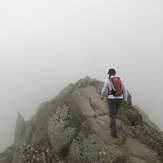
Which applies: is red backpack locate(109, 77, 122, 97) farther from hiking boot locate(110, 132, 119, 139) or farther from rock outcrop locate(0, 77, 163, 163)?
rock outcrop locate(0, 77, 163, 163)

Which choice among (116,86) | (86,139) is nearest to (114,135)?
(86,139)

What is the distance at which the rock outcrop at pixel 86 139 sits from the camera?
1802cm

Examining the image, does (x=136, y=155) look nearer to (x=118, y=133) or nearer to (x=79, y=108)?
(x=118, y=133)

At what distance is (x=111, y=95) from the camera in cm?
1714

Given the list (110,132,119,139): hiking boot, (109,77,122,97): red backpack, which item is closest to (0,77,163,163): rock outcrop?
(110,132,119,139): hiking boot

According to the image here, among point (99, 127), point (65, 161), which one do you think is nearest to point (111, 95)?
point (99, 127)

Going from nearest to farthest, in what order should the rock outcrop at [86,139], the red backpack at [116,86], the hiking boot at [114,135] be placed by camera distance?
1. the red backpack at [116,86]
2. the rock outcrop at [86,139]
3. the hiking boot at [114,135]

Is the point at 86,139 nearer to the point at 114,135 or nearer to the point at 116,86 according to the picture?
the point at 114,135

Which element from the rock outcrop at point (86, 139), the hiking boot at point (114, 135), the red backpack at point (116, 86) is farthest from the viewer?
the hiking boot at point (114, 135)

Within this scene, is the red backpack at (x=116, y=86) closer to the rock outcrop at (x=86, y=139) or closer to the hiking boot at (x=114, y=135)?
the hiking boot at (x=114, y=135)

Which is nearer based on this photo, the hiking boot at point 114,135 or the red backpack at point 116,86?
the red backpack at point 116,86

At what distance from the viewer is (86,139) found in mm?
19422

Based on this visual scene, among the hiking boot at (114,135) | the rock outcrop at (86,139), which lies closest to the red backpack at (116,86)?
the hiking boot at (114,135)

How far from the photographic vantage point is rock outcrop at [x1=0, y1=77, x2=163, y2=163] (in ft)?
59.1
